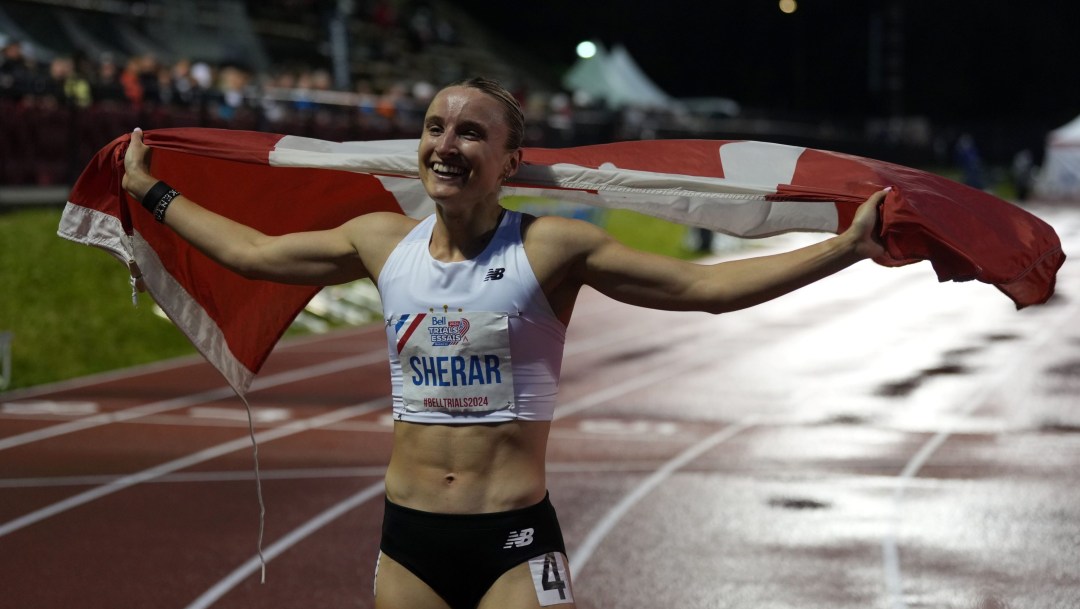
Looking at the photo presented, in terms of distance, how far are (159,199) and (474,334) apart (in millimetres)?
1036

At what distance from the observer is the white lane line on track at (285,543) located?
6629 mm

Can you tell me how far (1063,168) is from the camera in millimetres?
41812

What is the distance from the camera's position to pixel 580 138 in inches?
1129

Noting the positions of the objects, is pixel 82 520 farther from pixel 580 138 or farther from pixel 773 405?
pixel 580 138

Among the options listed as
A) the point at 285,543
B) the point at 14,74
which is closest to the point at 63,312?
the point at 14,74

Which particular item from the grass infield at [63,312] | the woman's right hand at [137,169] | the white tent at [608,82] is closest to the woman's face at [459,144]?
the woman's right hand at [137,169]

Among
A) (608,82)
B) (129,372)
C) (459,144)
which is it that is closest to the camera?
(459,144)

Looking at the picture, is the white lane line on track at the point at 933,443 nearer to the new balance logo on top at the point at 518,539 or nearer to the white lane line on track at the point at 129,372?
the new balance logo on top at the point at 518,539

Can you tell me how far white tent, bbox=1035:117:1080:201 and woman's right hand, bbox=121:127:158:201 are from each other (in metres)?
40.8

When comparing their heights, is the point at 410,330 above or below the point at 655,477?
above

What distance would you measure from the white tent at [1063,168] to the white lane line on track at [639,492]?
33.4 meters

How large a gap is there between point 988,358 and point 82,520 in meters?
10.4

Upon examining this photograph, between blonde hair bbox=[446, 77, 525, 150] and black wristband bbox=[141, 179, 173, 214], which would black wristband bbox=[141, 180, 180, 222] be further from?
blonde hair bbox=[446, 77, 525, 150]

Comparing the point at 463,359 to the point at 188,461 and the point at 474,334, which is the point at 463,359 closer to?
the point at 474,334
